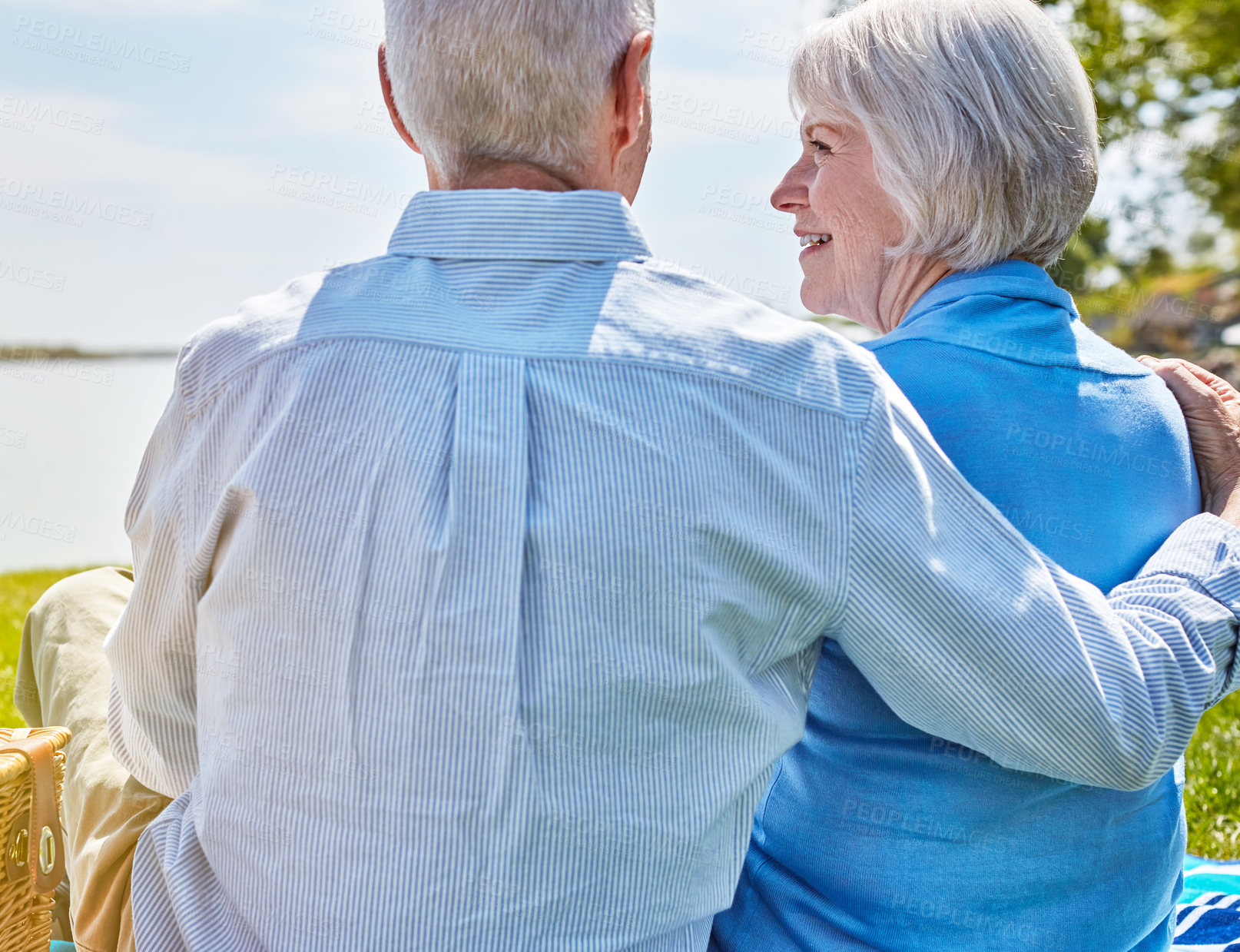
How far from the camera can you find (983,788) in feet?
5.50

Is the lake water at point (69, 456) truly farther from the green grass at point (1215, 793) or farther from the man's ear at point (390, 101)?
the green grass at point (1215, 793)

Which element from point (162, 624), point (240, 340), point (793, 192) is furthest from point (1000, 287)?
point (162, 624)

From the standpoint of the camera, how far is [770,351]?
134 cm

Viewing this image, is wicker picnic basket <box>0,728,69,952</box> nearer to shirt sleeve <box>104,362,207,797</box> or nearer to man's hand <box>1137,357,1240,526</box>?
shirt sleeve <box>104,362,207,797</box>

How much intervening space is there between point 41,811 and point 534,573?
107 centimetres

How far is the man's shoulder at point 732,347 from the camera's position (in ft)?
4.34

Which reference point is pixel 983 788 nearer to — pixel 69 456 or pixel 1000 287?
pixel 1000 287

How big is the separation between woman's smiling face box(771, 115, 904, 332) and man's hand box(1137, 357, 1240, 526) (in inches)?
21.3

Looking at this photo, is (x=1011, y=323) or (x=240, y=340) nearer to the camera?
(x=240, y=340)

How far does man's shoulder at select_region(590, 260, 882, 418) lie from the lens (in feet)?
4.34

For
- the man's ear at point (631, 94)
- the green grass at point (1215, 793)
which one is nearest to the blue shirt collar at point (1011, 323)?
the man's ear at point (631, 94)

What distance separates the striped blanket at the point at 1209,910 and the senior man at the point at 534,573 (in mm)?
1549

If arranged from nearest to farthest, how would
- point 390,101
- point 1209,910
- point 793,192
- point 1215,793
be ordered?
point 390,101 < point 793,192 < point 1209,910 < point 1215,793

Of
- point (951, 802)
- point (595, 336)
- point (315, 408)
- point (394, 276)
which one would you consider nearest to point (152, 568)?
point (315, 408)
